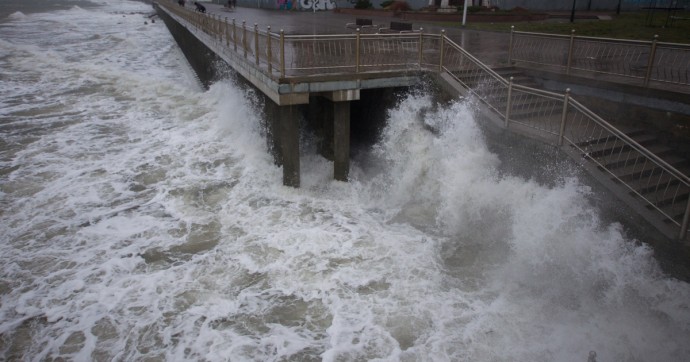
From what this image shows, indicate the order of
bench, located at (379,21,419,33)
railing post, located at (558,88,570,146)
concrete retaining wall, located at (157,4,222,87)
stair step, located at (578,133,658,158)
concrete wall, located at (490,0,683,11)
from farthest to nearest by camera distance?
concrete wall, located at (490,0,683,11) → concrete retaining wall, located at (157,4,222,87) → bench, located at (379,21,419,33) → stair step, located at (578,133,658,158) → railing post, located at (558,88,570,146)

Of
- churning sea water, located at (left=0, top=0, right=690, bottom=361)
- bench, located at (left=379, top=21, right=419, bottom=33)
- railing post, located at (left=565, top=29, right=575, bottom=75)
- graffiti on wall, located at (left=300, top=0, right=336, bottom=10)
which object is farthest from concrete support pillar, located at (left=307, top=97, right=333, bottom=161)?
graffiti on wall, located at (left=300, top=0, right=336, bottom=10)

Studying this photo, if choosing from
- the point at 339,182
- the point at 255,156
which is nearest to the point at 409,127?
the point at 339,182

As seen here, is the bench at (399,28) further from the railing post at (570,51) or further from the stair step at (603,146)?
the stair step at (603,146)

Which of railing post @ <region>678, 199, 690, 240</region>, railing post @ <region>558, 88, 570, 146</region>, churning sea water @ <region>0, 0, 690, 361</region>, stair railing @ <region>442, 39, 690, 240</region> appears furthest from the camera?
railing post @ <region>558, 88, 570, 146</region>

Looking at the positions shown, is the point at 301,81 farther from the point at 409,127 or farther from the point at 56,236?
the point at 56,236

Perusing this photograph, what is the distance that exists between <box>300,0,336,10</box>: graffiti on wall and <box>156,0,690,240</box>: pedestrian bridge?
30052mm

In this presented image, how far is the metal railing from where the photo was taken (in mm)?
8711

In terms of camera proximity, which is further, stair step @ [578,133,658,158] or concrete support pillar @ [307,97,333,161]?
concrete support pillar @ [307,97,333,161]

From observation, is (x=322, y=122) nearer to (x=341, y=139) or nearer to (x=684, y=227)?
(x=341, y=139)

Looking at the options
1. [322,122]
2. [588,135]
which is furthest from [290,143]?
[588,135]

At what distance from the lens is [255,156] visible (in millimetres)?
12938

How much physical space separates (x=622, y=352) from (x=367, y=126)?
7.50 meters

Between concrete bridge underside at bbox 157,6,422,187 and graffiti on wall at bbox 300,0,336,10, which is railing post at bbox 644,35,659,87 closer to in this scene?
concrete bridge underside at bbox 157,6,422,187

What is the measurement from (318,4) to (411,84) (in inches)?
1276
